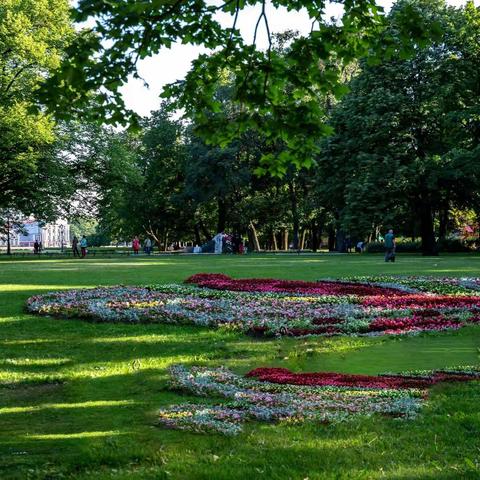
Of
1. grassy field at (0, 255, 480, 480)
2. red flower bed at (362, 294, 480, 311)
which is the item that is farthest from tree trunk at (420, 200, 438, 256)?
grassy field at (0, 255, 480, 480)

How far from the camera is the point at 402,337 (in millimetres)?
13125

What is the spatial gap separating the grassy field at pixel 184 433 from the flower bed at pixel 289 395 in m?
0.21

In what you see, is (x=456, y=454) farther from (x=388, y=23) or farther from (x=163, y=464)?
(x=388, y=23)

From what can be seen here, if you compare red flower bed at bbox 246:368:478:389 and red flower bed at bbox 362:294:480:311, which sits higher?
→ red flower bed at bbox 362:294:480:311

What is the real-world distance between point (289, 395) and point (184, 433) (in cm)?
184

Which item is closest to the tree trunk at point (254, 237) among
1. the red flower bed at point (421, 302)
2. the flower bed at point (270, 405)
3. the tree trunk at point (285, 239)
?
the tree trunk at point (285, 239)

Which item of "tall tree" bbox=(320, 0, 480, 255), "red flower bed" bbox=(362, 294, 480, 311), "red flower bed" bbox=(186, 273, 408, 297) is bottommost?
"red flower bed" bbox=(362, 294, 480, 311)

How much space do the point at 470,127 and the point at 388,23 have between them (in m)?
41.9

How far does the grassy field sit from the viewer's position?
5.21 meters

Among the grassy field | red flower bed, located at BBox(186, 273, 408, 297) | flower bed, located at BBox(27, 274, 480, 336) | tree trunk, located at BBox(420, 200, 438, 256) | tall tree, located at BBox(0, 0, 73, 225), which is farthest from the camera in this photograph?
tree trunk, located at BBox(420, 200, 438, 256)

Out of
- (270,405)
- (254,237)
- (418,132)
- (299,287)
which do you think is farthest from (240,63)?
(254,237)

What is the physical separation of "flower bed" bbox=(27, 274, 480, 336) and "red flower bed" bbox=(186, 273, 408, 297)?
0.10 ft

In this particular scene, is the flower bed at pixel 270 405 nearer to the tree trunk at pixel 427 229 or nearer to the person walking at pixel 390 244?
the person walking at pixel 390 244

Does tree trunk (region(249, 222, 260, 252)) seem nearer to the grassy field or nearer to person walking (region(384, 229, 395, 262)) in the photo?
person walking (region(384, 229, 395, 262))
